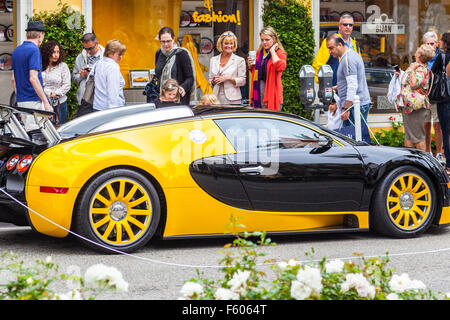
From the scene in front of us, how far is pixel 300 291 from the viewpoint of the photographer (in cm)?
351

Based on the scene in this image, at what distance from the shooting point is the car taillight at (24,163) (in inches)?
277

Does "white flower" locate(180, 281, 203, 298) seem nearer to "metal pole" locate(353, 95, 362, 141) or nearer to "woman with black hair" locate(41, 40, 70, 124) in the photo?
"metal pole" locate(353, 95, 362, 141)

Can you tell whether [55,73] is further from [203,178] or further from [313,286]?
[313,286]

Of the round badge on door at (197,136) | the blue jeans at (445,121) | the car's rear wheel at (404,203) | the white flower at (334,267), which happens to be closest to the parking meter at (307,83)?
the blue jeans at (445,121)

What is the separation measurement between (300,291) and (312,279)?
3.1 inches

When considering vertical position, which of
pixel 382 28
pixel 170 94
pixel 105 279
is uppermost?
pixel 382 28

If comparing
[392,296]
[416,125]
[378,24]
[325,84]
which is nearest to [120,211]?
[392,296]

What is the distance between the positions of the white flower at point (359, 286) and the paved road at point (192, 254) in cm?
210

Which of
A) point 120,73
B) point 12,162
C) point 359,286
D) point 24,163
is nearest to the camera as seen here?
point 359,286

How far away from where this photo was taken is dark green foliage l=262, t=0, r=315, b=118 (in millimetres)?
14375

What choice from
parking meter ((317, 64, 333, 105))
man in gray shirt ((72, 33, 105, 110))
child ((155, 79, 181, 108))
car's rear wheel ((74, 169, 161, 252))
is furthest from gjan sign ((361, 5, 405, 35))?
car's rear wheel ((74, 169, 161, 252))

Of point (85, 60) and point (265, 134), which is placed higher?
point (85, 60)

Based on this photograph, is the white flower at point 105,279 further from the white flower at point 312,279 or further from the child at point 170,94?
the child at point 170,94
